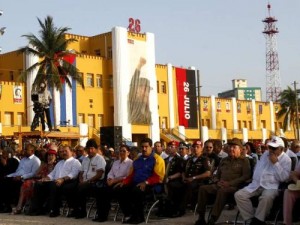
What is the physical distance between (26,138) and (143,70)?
23.3 m

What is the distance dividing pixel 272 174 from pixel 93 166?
14.8ft

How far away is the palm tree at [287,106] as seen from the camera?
70938 millimetres

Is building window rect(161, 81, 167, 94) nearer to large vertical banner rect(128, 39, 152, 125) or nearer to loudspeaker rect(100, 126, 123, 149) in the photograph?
large vertical banner rect(128, 39, 152, 125)

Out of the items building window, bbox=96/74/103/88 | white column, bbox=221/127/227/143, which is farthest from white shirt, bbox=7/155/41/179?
white column, bbox=221/127/227/143

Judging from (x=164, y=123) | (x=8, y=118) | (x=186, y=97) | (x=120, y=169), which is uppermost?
(x=186, y=97)

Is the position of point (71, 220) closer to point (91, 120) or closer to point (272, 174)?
point (272, 174)

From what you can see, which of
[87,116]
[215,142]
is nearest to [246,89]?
[87,116]

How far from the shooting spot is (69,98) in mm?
49156

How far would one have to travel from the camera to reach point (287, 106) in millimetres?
71812

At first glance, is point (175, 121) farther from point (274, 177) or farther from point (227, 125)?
point (274, 177)

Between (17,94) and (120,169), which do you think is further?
(17,94)

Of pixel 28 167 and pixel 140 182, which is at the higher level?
pixel 28 167

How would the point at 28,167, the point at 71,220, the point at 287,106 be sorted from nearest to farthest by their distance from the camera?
the point at 71,220 → the point at 28,167 → the point at 287,106

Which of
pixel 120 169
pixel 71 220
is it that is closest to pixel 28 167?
pixel 71 220
